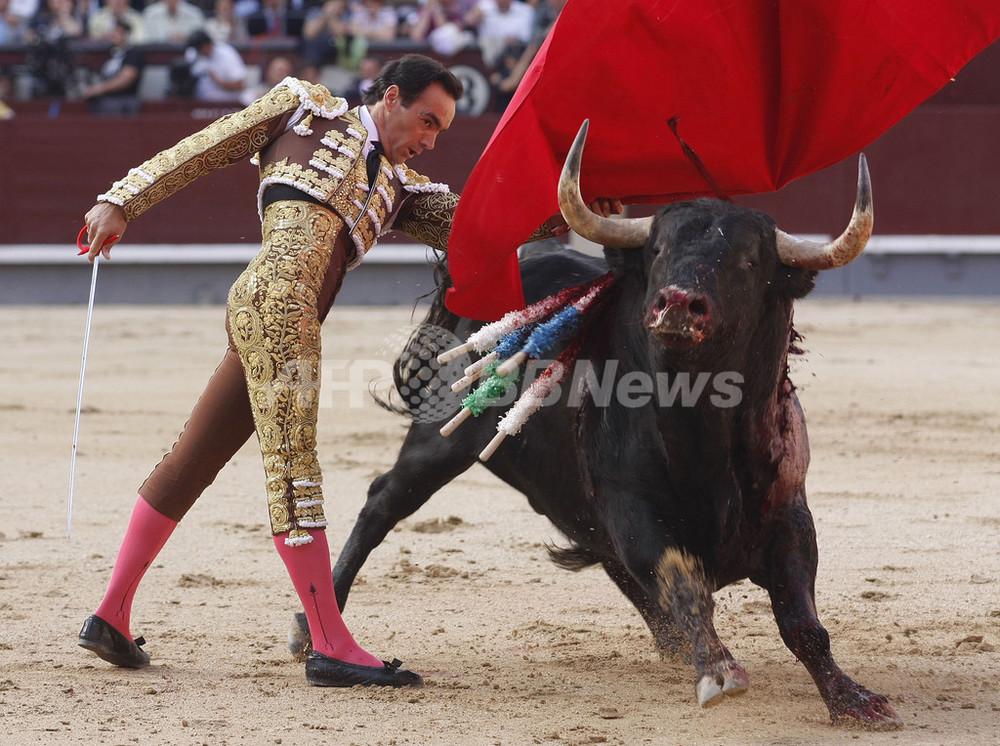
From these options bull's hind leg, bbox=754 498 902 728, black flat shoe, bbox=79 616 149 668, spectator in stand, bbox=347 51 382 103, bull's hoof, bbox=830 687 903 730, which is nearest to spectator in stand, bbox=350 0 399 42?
spectator in stand, bbox=347 51 382 103

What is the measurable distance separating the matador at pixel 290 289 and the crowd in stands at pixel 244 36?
6.39 metres

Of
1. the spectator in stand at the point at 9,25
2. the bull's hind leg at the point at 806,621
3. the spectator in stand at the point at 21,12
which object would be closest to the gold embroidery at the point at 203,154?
the bull's hind leg at the point at 806,621

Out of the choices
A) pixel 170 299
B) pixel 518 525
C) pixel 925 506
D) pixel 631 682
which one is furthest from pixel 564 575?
pixel 170 299

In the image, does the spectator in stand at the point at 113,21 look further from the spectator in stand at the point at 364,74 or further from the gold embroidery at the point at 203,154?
the gold embroidery at the point at 203,154

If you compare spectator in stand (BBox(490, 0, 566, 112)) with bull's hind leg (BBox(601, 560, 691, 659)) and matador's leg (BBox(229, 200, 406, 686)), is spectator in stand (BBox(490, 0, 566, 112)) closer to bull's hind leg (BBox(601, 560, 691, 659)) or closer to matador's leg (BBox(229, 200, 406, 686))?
bull's hind leg (BBox(601, 560, 691, 659))

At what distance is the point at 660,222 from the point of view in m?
2.42

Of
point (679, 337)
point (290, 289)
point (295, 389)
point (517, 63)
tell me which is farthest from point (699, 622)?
point (517, 63)

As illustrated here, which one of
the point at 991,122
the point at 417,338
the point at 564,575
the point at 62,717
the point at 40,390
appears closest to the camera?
the point at 62,717

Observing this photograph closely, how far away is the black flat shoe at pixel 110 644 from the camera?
266 centimetres

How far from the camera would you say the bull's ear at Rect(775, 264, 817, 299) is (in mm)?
2396

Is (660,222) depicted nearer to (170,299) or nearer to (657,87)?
(657,87)

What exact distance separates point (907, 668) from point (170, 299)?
7928mm

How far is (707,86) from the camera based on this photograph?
270 centimetres

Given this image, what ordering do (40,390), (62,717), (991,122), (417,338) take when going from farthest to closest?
1. (991,122)
2. (40,390)
3. (417,338)
4. (62,717)
